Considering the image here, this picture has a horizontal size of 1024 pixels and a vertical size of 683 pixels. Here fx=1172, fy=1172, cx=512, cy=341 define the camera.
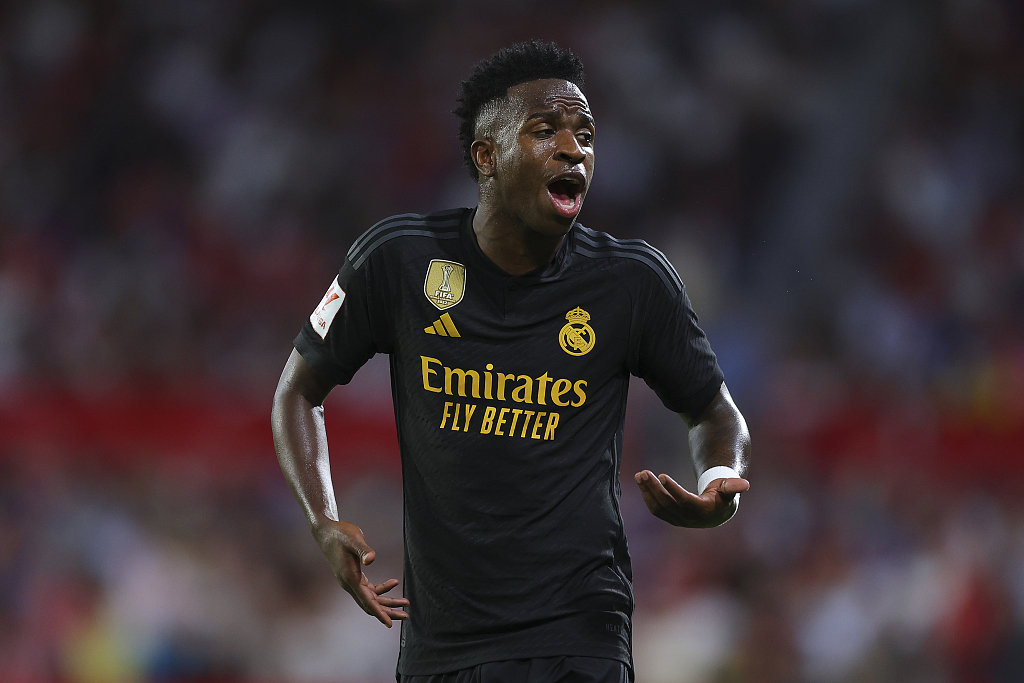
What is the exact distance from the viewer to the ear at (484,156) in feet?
10.3

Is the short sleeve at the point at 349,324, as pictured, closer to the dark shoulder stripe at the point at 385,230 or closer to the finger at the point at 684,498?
the dark shoulder stripe at the point at 385,230

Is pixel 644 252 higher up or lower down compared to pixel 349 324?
Result: higher up

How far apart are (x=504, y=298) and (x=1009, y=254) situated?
703 centimetres

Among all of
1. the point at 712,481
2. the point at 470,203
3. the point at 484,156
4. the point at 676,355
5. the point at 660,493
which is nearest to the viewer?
the point at 660,493

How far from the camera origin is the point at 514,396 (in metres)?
2.89

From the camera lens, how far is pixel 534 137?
300 centimetres

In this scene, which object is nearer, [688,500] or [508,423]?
[688,500]

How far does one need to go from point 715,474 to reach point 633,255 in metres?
0.61

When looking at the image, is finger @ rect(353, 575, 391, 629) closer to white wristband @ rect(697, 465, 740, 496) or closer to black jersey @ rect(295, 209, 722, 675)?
black jersey @ rect(295, 209, 722, 675)

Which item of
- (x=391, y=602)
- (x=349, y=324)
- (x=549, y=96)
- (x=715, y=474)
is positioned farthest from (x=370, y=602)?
(x=549, y=96)

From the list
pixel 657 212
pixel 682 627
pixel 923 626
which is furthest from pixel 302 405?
pixel 657 212

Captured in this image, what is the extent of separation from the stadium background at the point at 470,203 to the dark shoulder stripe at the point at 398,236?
12.8 ft

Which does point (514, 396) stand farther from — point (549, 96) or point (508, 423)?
point (549, 96)

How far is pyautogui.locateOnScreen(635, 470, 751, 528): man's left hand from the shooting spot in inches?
102
